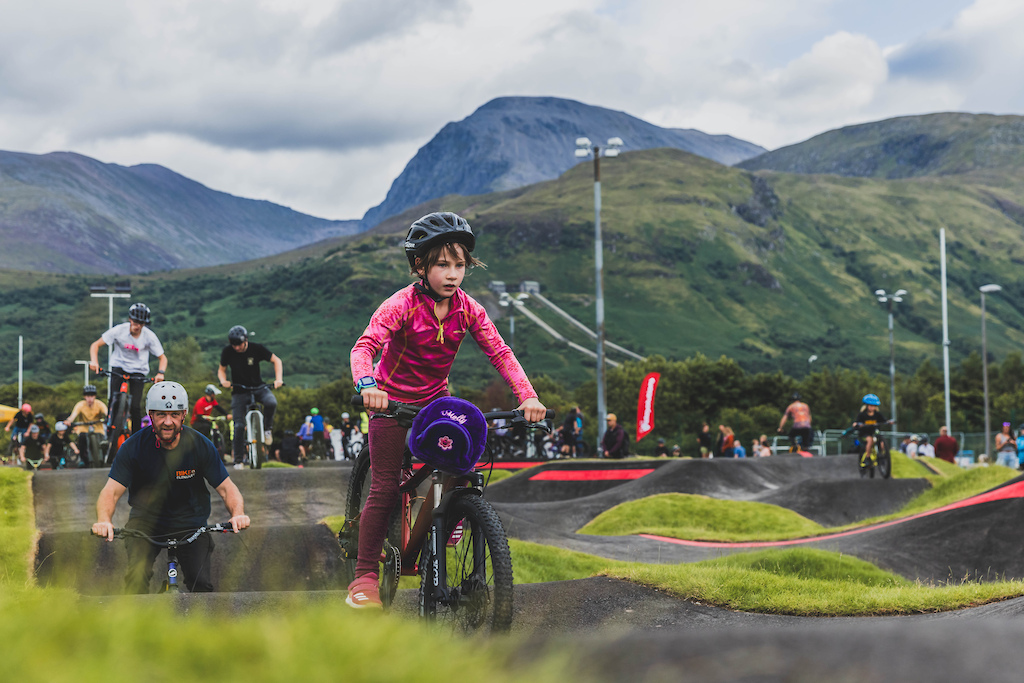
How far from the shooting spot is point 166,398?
6.92 metres

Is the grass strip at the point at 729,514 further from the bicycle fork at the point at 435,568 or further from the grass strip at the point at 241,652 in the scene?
the grass strip at the point at 241,652

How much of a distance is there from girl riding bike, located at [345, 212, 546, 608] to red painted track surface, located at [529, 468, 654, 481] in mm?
18967

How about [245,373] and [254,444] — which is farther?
[254,444]

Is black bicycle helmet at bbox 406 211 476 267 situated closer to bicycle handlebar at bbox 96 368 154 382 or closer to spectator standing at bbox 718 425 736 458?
bicycle handlebar at bbox 96 368 154 382

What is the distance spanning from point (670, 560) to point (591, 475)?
36.3 feet

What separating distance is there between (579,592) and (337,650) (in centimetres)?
541

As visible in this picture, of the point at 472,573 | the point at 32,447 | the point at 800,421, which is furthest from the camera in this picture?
the point at 800,421

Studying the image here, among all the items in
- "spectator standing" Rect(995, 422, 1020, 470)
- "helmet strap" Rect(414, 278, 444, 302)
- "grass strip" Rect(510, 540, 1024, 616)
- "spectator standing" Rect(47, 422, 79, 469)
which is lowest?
"spectator standing" Rect(995, 422, 1020, 470)

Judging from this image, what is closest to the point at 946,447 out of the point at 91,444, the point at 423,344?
the point at 91,444

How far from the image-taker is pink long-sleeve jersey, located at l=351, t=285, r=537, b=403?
5.39m

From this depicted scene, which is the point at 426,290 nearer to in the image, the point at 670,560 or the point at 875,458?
the point at 670,560

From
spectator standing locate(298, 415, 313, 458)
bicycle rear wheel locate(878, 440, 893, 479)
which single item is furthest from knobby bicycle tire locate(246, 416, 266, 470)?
spectator standing locate(298, 415, 313, 458)

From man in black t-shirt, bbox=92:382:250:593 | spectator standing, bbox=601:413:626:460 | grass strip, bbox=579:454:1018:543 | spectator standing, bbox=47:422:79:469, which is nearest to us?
man in black t-shirt, bbox=92:382:250:593

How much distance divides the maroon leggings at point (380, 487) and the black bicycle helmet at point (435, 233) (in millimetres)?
946
